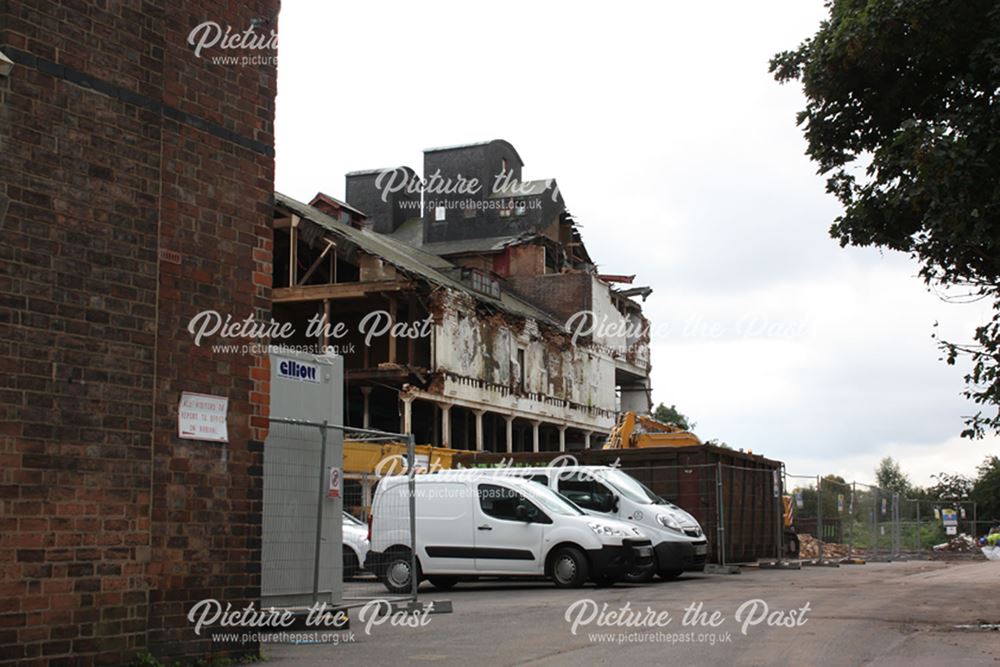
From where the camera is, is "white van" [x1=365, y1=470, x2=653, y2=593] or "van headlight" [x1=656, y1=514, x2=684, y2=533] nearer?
"white van" [x1=365, y1=470, x2=653, y2=593]

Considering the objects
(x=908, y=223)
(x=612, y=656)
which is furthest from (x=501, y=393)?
(x=612, y=656)

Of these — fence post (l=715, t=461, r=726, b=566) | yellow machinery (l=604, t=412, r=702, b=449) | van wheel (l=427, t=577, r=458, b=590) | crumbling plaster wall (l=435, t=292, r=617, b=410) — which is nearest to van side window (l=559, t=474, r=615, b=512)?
van wheel (l=427, t=577, r=458, b=590)

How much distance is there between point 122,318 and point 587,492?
1294 centimetres

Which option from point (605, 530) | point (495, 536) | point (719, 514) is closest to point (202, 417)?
point (495, 536)

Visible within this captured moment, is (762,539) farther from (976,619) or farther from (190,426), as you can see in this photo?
(190,426)

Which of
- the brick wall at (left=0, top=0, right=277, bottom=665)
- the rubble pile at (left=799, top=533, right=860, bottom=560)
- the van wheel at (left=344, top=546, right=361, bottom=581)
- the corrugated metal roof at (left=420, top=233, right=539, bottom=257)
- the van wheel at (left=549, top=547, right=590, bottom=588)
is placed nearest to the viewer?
the brick wall at (left=0, top=0, right=277, bottom=665)

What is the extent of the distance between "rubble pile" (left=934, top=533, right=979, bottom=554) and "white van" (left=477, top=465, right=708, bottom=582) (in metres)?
21.6

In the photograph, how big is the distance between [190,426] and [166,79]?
2.82 m

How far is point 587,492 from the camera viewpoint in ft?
66.8

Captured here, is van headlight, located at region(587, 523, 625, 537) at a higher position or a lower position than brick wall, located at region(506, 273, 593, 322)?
lower

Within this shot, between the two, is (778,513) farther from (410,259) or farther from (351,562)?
(410,259)

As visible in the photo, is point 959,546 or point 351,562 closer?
point 351,562

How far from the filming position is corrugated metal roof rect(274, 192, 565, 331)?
142 ft

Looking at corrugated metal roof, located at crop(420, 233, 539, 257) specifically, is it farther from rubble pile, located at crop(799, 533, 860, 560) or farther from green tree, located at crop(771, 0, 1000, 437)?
green tree, located at crop(771, 0, 1000, 437)
